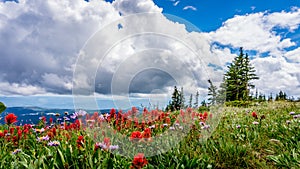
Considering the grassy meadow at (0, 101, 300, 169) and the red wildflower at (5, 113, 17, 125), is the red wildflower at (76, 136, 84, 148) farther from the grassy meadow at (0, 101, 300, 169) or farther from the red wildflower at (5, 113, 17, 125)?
the red wildflower at (5, 113, 17, 125)

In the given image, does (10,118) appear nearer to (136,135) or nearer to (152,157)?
(136,135)

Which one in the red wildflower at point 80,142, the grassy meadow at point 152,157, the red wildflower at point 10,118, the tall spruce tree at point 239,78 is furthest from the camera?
the tall spruce tree at point 239,78

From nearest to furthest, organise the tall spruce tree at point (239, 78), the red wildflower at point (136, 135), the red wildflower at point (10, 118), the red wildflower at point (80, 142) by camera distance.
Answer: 1. the red wildflower at point (80, 142)
2. the red wildflower at point (136, 135)
3. the red wildflower at point (10, 118)
4. the tall spruce tree at point (239, 78)

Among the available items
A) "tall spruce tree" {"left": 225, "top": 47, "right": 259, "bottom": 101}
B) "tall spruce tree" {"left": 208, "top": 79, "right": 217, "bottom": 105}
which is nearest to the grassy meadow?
"tall spruce tree" {"left": 208, "top": 79, "right": 217, "bottom": 105}

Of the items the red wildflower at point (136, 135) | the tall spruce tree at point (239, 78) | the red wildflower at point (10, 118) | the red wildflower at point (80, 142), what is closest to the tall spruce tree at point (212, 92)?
the red wildflower at point (136, 135)

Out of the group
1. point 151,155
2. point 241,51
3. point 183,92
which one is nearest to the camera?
point 151,155

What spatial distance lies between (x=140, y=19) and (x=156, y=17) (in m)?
0.28

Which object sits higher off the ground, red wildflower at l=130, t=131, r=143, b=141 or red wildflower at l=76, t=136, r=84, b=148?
red wildflower at l=130, t=131, r=143, b=141

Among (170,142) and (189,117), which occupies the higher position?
(189,117)

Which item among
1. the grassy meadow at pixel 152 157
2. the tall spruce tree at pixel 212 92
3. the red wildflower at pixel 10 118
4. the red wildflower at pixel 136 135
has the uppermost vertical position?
the tall spruce tree at pixel 212 92

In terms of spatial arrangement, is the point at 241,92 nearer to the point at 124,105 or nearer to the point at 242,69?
the point at 242,69

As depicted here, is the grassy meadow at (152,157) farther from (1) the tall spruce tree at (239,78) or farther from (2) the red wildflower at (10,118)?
(1) the tall spruce tree at (239,78)

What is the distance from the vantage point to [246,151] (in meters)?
3.94

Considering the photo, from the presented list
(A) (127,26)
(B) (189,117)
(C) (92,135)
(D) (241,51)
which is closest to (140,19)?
(A) (127,26)
